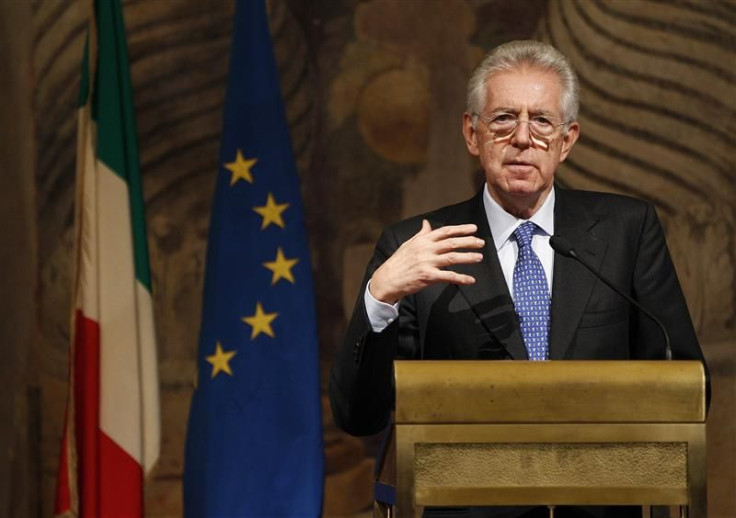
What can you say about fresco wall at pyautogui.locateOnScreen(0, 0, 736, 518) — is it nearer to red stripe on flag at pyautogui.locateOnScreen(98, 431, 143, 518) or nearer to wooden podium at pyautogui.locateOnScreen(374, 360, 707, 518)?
red stripe on flag at pyautogui.locateOnScreen(98, 431, 143, 518)

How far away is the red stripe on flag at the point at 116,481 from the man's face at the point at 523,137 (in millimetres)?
2213

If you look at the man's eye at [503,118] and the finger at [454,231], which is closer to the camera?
the finger at [454,231]

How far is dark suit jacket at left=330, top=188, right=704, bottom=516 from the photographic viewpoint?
2.42 metres

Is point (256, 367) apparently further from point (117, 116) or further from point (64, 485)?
point (117, 116)

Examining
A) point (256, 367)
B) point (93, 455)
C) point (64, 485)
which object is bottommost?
point (64, 485)

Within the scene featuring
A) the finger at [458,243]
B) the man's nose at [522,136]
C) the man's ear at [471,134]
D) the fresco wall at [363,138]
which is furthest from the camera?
the fresco wall at [363,138]

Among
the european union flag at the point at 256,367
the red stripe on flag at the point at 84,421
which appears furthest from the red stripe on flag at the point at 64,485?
the european union flag at the point at 256,367

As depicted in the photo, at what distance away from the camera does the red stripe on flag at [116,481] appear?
4262 mm

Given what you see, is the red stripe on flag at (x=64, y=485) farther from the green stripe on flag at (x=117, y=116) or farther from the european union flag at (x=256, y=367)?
the green stripe on flag at (x=117, y=116)

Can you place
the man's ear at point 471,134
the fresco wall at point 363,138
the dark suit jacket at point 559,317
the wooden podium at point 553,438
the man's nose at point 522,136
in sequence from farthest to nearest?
the fresco wall at point 363,138 → the man's ear at point 471,134 → the man's nose at point 522,136 → the dark suit jacket at point 559,317 → the wooden podium at point 553,438

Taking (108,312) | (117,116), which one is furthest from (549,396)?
(117,116)

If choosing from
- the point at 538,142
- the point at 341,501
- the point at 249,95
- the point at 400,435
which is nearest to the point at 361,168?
the point at 249,95

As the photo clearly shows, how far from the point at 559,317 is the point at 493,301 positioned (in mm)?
147

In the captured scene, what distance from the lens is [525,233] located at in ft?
8.72
